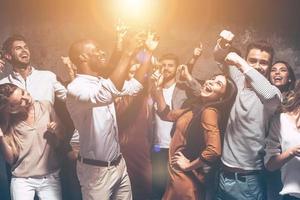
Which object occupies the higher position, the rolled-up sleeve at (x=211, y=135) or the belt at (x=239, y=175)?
the rolled-up sleeve at (x=211, y=135)

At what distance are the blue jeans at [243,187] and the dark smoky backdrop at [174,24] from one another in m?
0.70

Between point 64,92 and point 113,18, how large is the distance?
0.56 m

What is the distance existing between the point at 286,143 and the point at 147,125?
2.84 ft

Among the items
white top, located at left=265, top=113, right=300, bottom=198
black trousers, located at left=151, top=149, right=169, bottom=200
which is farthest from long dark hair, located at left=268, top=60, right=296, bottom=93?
black trousers, located at left=151, top=149, right=169, bottom=200

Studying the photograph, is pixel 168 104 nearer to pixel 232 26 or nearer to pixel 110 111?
pixel 110 111

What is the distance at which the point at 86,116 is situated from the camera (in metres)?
2.88

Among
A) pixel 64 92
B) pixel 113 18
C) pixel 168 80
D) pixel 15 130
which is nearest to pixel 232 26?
pixel 168 80

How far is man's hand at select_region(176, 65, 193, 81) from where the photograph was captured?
2.95m

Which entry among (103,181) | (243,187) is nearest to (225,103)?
(243,187)

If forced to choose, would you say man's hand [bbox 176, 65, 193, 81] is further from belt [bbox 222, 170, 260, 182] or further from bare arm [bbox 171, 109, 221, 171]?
belt [bbox 222, 170, 260, 182]

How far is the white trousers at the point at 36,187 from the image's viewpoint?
2.97m

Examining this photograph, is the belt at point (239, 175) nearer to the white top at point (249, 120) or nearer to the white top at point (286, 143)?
the white top at point (249, 120)

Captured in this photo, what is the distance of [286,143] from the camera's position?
286 centimetres

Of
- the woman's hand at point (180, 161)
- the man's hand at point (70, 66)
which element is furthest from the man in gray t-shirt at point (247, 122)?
the man's hand at point (70, 66)
